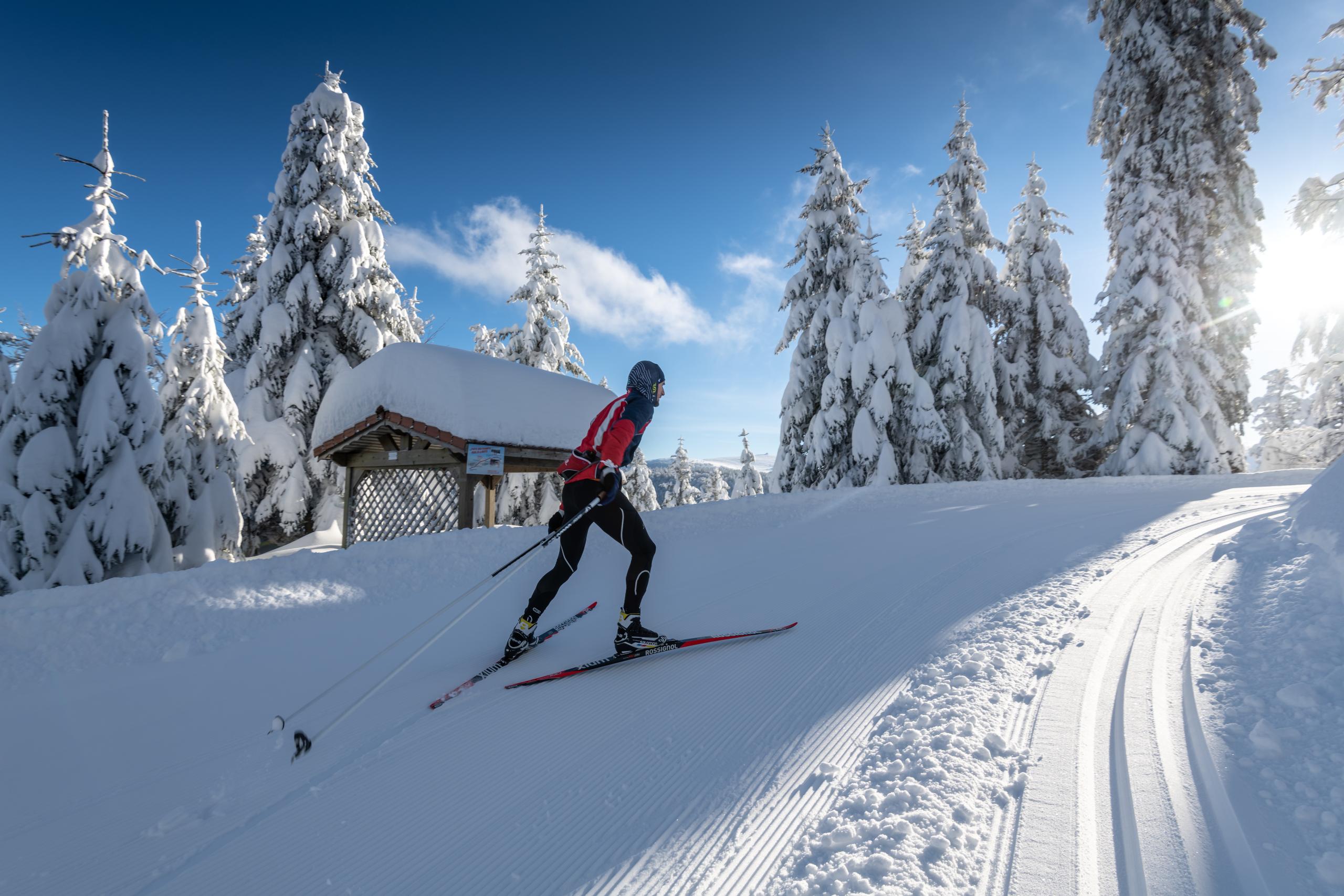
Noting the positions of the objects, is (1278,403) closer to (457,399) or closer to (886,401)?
(886,401)

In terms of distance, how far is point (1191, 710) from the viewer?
7.63 ft

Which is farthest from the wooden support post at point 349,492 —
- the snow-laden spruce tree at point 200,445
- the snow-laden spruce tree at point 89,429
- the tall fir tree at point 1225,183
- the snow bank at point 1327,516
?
the tall fir tree at point 1225,183

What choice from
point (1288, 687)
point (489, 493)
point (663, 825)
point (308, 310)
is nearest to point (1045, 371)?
point (489, 493)

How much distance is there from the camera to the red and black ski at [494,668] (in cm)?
313

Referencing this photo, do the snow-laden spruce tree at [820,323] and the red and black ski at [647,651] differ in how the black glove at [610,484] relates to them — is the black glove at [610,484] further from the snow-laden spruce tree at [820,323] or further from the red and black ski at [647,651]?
the snow-laden spruce tree at [820,323]

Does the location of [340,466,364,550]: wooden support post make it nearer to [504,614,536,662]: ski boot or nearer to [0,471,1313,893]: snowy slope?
[0,471,1313,893]: snowy slope

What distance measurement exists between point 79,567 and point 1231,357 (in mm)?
25292

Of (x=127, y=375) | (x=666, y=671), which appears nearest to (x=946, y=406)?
(x=666, y=671)

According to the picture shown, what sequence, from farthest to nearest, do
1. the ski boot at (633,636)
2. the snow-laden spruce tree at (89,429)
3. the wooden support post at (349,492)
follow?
the wooden support post at (349,492), the snow-laden spruce tree at (89,429), the ski boot at (633,636)

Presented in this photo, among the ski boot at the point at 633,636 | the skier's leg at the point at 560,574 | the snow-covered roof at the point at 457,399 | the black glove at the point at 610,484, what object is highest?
the snow-covered roof at the point at 457,399

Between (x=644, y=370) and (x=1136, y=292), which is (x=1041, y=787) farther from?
(x=1136, y=292)

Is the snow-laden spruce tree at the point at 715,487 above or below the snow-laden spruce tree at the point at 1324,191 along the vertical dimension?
below

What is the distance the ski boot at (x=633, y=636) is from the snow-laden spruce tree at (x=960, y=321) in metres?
13.2

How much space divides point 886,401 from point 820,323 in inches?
119
